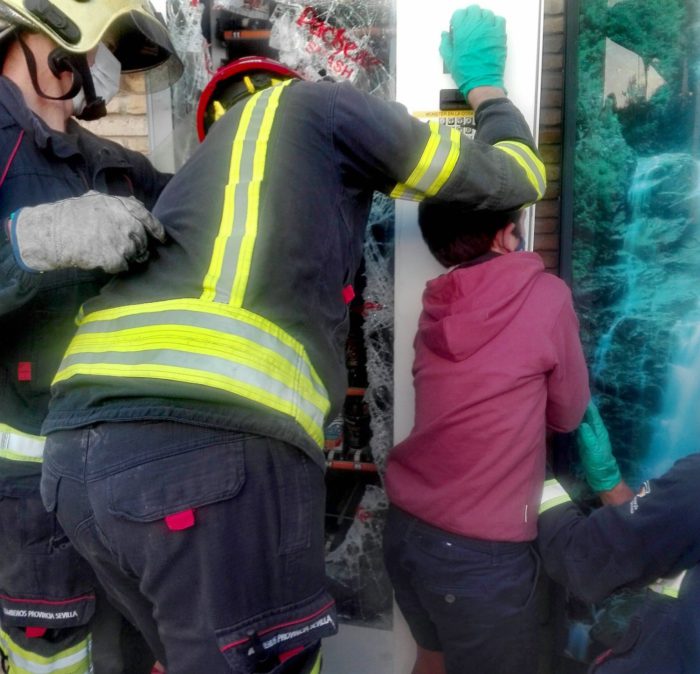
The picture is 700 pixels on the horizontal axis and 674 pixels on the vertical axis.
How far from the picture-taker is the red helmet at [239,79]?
73.2 inches

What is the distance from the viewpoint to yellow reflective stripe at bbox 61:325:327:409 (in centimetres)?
135

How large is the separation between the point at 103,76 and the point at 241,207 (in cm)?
95

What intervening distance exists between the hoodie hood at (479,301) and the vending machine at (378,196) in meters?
0.35

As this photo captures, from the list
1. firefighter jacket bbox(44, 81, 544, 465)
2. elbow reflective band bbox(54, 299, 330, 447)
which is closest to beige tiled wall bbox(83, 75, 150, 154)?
firefighter jacket bbox(44, 81, 544, 465)

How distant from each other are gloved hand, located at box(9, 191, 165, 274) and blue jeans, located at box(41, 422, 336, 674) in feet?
1.16

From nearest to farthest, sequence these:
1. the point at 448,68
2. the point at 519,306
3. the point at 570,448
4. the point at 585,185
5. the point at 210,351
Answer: the point at 210,351 < the point at 519,306 < the point at 448,68 < the point at 585,185 < the point at 570,448

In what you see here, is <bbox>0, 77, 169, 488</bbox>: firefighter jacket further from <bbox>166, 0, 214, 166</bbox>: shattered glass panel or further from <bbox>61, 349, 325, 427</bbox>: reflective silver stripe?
<bbox>166, 0, 214, 166</bbox>: shattered glass panel

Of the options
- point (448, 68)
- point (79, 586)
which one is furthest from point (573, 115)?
point (79, 586)

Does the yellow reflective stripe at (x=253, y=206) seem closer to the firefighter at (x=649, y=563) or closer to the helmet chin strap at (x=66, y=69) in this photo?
the helmet chin strap at (x=66, y=69)

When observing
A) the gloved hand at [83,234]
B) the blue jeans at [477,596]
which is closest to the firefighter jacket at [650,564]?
the blue jeans at [477,596]

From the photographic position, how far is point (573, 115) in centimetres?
213

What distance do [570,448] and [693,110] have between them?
3.79 ft

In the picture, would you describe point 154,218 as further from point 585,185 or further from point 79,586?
point 585,185

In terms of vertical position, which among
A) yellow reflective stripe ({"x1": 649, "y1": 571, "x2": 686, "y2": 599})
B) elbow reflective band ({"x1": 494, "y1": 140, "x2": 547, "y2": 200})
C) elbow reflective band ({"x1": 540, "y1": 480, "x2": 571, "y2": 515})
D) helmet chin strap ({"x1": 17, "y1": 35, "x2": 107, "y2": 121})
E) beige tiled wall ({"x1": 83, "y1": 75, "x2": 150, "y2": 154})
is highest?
helmet chin strap ({"x1": 17, "y1": 35, "x2": 107, "y2": 121})
